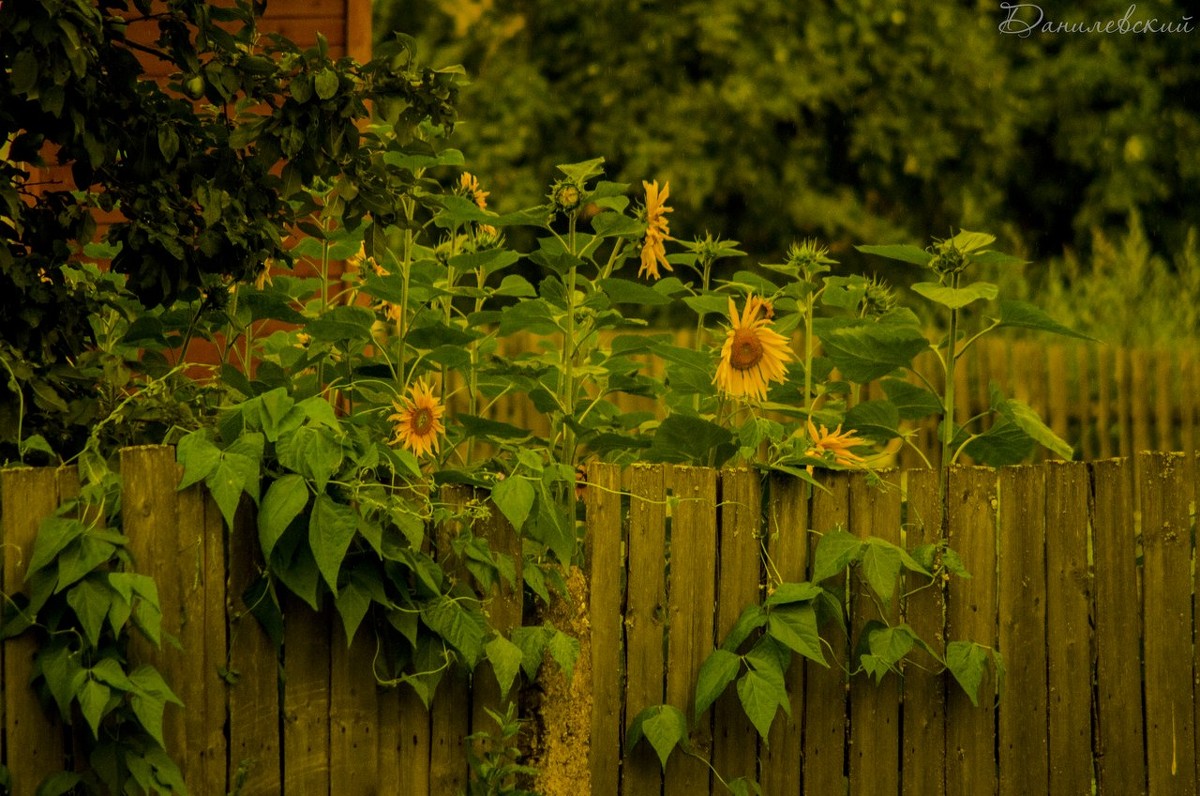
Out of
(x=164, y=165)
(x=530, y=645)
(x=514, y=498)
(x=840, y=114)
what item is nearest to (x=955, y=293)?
(x=514, y=498)

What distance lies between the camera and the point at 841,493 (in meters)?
3.50

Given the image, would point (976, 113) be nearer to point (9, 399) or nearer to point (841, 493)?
point (841, 493)

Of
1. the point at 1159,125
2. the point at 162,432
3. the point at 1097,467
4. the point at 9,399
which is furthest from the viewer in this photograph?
the point at 1159,125

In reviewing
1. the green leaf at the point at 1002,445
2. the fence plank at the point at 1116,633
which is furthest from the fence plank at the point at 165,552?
the fence plank at the point at 1116,633

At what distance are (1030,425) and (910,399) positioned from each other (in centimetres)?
29

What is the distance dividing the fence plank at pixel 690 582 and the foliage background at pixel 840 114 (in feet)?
Answer: 29.4

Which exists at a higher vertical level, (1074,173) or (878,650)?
(1074,173)

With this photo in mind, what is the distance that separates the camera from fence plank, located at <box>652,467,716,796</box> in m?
3.40

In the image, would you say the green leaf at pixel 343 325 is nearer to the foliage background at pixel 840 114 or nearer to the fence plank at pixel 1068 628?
the fence plank at pixel 1068 628

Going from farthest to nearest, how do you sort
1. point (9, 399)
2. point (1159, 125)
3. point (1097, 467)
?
point (1159, 125), point (1097, 467), point (9, 399)

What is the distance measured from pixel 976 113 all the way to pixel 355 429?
35.2ft

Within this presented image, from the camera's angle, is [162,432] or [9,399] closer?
[9,399]

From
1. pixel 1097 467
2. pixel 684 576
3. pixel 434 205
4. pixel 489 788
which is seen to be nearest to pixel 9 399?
pixel 434 205

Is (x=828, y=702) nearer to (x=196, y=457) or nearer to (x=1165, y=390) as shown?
(x=196, y=457)
